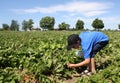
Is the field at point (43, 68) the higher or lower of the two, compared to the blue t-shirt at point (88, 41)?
lower

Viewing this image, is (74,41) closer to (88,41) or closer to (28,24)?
(88,41)

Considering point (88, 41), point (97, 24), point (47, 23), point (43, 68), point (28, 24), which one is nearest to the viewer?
point (88, 41)

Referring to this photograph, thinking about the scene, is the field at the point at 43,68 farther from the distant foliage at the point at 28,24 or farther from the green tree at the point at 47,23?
the distant foliage at the point at 28,24

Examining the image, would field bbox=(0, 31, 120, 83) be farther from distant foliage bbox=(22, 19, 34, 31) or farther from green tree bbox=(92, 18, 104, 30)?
distant foliage bbox=(22, 19, 34, 31)

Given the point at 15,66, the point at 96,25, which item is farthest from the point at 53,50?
the point at 96,25

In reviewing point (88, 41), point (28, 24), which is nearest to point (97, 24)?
point (28, 24)

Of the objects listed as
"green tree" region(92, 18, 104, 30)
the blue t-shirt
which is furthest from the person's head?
"green tree" region(92, 18, 104, 30)

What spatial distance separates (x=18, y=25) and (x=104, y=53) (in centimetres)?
14303

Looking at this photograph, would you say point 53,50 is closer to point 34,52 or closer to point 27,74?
point 34,52

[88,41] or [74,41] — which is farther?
[88,41]

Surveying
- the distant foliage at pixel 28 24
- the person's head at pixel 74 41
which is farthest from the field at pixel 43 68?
the distant foliage at pixel 28 24

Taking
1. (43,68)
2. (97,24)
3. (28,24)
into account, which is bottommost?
(97,24)

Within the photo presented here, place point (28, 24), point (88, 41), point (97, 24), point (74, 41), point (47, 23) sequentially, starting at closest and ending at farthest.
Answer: point (74, 41)
point (88, 41)
point (97, 24)
point (47, 23)
point (28, 24)

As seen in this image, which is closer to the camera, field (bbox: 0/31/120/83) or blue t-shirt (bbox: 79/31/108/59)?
field (bbox: 0/31/120/83)
